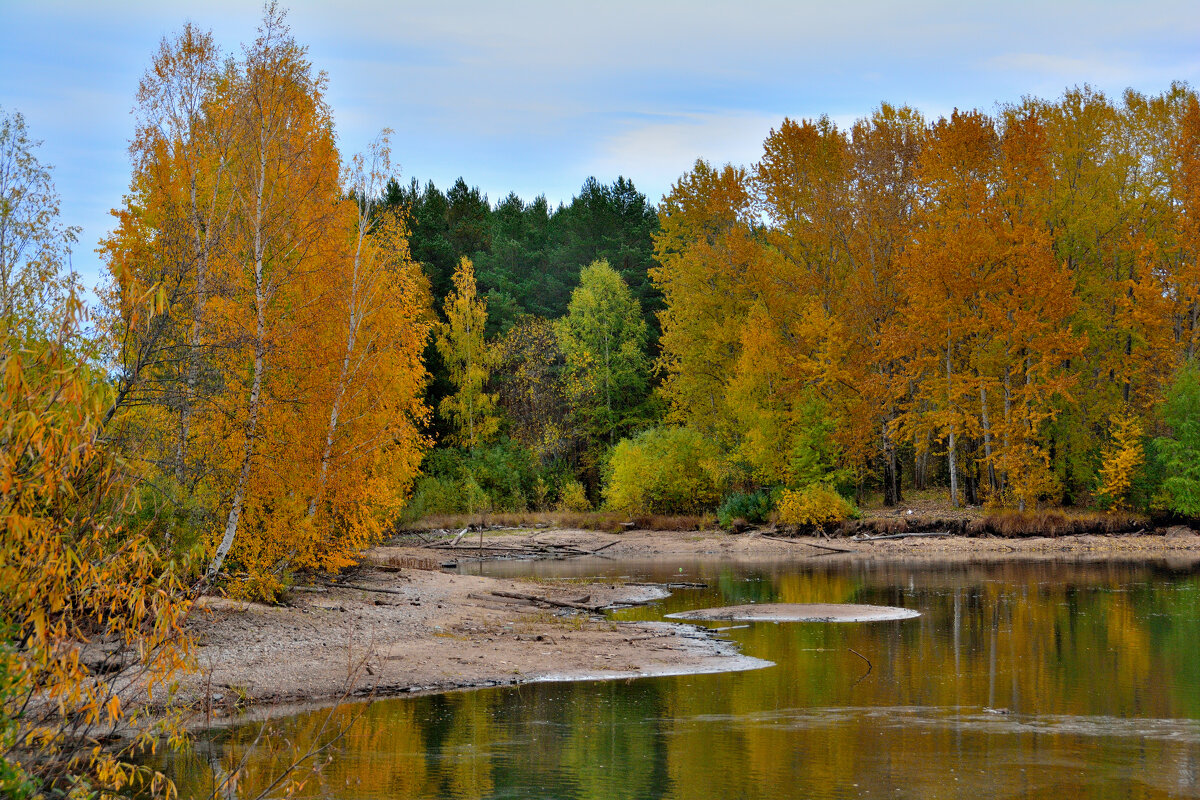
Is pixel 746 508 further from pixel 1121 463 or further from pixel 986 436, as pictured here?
pixel 1121 463

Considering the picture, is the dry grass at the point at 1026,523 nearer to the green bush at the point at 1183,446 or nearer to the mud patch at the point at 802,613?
the green bush at the point at 1183,446

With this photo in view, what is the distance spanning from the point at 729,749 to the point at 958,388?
32951 millimetres

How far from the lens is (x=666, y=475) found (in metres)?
50.6

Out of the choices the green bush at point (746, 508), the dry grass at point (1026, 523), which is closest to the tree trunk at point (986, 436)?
the dry grass at point (1026, 523)

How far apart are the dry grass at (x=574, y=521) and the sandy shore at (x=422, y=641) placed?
1810cm

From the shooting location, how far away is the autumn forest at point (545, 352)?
638 cm

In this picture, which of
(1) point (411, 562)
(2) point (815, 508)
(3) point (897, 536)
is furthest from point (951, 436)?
(1) point (411, 562)

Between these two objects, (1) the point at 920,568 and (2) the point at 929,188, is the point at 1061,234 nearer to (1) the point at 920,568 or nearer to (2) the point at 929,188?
(2) the point at 929,188

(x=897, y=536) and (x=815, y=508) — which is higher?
(x=815, y=508)

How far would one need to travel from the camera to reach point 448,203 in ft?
260

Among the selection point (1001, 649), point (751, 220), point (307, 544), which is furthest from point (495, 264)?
point (1001, 649)

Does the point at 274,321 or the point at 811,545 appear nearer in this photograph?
the point at 274,321

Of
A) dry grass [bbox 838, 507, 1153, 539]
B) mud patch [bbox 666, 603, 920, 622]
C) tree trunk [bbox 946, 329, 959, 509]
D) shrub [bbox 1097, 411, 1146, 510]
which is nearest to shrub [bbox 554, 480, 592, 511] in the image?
dry grass [bbox 838, 507, 1153, 539]

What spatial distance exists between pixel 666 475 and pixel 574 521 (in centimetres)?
534
